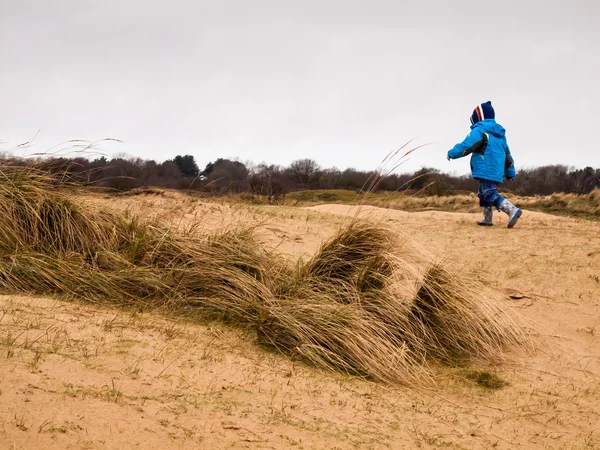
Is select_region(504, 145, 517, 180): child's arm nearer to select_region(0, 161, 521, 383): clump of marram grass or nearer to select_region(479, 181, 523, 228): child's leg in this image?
select_region(479, 181, 523, 228): child's leg

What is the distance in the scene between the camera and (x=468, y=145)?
29.2 ft

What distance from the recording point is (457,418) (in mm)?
3730

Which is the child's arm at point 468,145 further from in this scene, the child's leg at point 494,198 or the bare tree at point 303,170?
the bare tree at point 303,170

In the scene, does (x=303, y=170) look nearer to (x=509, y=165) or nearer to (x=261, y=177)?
(x=261, y=177)

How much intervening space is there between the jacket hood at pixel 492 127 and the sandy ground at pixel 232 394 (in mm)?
4041

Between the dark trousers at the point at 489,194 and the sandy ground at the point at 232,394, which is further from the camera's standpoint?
the dark trousers at the point at 489,194

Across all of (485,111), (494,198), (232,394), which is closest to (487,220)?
(494,198)

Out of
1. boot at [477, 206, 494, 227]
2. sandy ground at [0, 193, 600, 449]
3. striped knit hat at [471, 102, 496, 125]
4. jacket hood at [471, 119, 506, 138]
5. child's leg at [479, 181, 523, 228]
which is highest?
striped knit hat at [471, 102, 496, 125]

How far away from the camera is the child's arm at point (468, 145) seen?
29.0 feet

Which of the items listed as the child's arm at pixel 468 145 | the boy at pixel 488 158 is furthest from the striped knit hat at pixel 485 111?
the child's arm at pixel 468 145

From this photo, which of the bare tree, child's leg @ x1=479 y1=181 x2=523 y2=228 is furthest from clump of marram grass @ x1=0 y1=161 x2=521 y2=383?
the bare tree

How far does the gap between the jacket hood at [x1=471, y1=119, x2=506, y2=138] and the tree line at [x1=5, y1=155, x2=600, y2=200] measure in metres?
1.05

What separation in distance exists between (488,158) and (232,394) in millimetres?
6595

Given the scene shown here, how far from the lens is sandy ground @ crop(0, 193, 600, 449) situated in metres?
2.99
